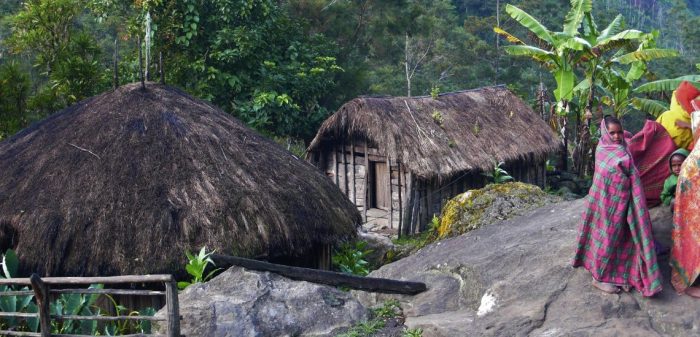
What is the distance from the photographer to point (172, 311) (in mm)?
4730

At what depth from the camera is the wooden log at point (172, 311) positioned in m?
4.71

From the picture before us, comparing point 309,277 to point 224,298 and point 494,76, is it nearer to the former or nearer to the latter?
point 224,298

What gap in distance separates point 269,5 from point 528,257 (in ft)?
33.3

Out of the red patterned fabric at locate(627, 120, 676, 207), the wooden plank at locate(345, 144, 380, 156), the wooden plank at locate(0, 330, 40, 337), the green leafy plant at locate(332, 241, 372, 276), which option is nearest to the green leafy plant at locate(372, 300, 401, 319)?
the red patterned fabric at locate(627, 120, 676, 207)

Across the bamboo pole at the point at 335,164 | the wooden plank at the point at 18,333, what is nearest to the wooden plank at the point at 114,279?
the wooden plank at the point at 18,333

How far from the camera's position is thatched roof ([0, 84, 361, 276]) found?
7.67m

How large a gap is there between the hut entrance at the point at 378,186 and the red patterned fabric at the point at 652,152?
9.01 meters

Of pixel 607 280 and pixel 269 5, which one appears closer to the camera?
pixel 607 280

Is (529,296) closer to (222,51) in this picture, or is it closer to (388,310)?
(388,310)

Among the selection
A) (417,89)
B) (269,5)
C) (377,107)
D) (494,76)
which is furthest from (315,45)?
(494,76)

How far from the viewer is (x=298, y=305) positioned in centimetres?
498

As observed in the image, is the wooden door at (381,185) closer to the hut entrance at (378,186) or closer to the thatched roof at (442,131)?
the hut entrance at (378,186)

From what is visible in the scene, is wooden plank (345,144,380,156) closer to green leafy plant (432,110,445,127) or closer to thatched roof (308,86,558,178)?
thatched roof (308,86,558,178)

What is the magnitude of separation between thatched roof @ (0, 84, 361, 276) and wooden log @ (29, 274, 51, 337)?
6.57 ft
